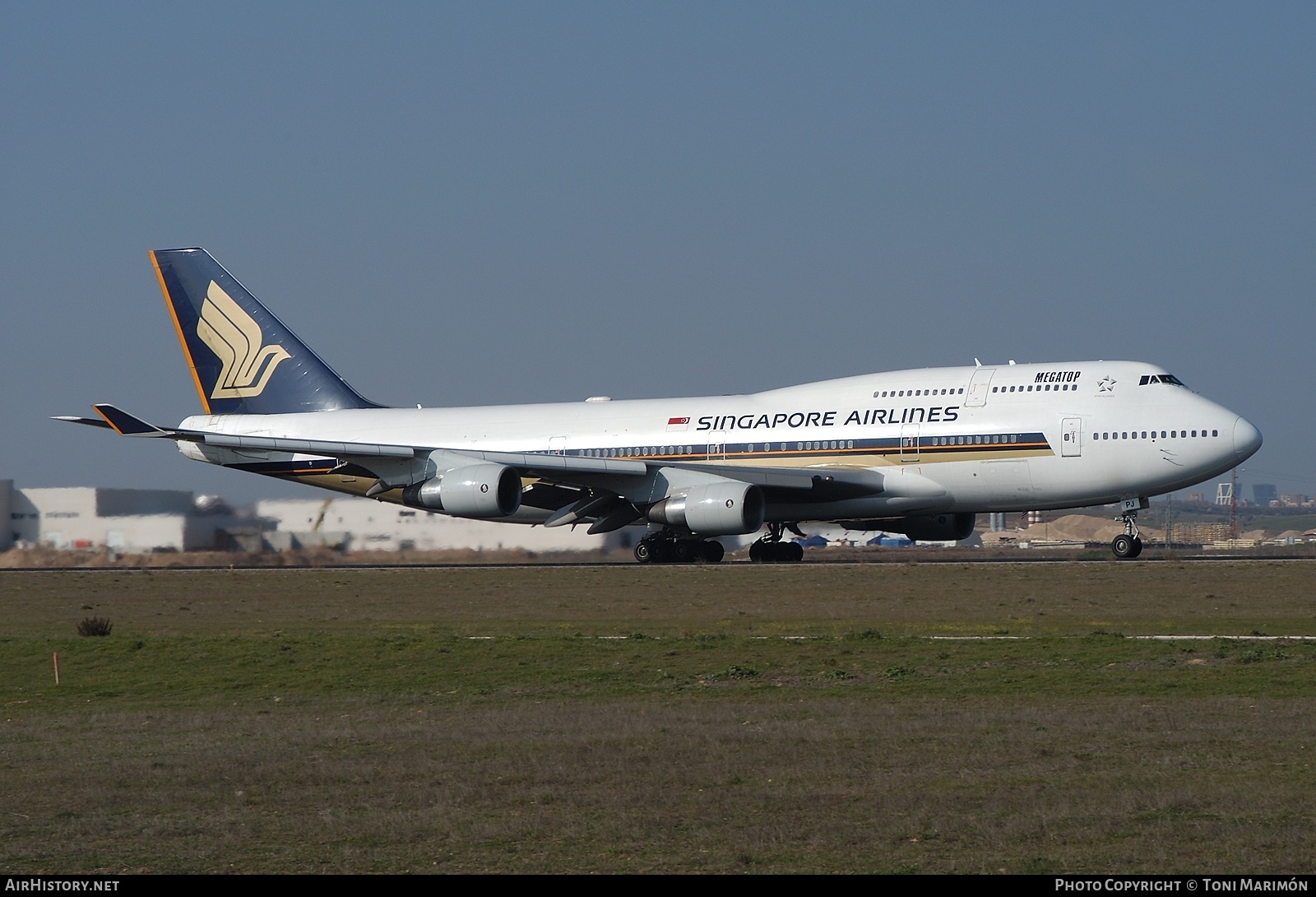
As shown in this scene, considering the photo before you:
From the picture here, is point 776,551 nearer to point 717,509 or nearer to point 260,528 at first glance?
point 717,509

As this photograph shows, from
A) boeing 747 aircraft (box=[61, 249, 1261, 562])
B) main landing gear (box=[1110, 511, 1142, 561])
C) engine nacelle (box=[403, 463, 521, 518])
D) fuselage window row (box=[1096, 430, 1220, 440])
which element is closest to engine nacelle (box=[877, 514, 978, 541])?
boeing 747 aircraft (box=[61, 249, 1261, 562])

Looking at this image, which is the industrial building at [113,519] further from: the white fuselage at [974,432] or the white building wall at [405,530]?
the white fuselage at [974,432]

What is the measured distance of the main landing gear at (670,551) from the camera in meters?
36.3

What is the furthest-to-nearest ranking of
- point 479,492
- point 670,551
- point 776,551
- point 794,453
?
point 776,551
point 670,551
point 794,453
point 479,492

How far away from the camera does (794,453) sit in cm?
3506

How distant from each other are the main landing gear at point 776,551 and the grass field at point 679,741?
13.8m

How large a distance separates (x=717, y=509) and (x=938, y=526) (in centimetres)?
677

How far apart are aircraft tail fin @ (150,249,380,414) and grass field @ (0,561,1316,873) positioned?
20225mm

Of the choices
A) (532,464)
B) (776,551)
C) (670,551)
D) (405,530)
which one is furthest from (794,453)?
(405,530)

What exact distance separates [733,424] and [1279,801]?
93.2ft

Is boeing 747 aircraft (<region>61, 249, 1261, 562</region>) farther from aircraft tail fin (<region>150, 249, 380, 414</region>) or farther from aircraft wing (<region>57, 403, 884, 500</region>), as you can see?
aircraft tail fin (<region>150, 249, 380, 414</region>)

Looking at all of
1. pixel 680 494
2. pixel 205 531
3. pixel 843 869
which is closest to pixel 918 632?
pixel 843 869

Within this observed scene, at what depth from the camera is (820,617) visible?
71.0ft
